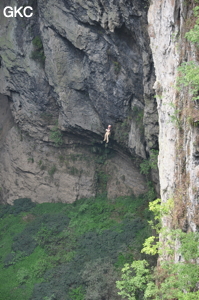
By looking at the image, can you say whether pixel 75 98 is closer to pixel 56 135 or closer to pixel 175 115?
pixel 56 135

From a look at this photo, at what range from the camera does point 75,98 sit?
26.3 metres

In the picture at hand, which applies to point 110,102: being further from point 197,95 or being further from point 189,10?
point 197,95

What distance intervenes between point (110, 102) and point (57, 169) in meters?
7.05

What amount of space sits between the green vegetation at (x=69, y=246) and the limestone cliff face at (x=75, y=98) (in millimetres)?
1548

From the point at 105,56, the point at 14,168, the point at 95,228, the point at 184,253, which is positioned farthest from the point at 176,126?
the point at 14,168

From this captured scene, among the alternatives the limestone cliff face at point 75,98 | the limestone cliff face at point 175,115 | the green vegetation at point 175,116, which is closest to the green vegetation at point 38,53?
the limestone cliff face at point 75,98

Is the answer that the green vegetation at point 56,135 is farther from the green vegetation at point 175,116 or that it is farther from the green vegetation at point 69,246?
the green vegetation at point 175,116

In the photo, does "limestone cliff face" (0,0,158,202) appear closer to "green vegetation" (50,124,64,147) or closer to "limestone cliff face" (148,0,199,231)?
"green vegetation" (50,124,64,147)

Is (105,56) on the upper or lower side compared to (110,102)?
upper

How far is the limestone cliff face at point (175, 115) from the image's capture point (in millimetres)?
11434

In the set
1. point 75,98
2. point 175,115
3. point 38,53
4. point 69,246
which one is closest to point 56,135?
point 75,98

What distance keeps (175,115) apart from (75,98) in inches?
529

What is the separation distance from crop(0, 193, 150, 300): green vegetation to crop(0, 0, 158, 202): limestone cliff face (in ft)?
5.08

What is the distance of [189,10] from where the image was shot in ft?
43.9
